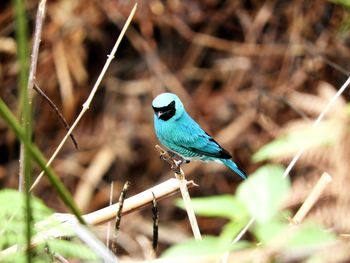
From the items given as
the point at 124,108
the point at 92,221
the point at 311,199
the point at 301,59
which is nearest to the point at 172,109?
the point at 92,221

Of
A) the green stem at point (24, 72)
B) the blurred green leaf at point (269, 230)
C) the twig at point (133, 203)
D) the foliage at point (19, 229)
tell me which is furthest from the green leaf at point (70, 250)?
the blurred green leaf at point (269, 230)

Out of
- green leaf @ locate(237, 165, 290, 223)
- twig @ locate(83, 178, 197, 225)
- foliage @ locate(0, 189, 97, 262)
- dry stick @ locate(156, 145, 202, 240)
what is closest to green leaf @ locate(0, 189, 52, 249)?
foliage @ locate(0, 189, 97, 262)

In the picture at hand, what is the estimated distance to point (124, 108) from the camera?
4668mm

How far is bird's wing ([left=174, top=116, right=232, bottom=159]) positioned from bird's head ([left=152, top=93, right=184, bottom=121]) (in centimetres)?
11

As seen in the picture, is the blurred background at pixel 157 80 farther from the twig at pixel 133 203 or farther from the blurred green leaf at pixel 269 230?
the blurred green leaf at pixel 269 230

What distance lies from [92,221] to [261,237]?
1.16 meters

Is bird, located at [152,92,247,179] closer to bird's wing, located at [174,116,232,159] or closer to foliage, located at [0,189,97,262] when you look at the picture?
bird's wing, located at [174,116,232,159]

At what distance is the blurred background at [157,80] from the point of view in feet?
13.8

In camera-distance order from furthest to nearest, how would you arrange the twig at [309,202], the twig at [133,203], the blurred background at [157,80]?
the blurred background at [157,80] → the twig at [133,203] → the twig at [309,202]

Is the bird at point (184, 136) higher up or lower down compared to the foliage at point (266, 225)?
higher up

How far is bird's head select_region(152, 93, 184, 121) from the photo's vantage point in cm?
207

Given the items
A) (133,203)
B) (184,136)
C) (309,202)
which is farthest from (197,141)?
(309,202)

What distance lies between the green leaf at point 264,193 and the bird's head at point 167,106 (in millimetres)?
1421

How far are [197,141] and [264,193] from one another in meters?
1.67
